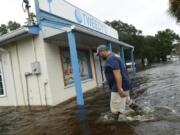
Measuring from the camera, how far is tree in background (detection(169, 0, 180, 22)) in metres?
9.23

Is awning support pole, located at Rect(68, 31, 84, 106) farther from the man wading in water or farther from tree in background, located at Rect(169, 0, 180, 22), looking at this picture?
tree in background, located at Rect(169, 0, 180, 22)

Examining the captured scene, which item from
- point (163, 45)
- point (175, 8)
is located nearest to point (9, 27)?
point (175, 8)

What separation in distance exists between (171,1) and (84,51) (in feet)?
21.5

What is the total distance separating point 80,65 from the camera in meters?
8.43

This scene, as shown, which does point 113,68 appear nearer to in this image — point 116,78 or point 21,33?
point 116,78

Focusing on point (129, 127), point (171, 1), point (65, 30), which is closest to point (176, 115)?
point (129, 127)

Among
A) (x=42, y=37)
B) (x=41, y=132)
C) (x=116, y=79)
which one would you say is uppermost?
(x=42, y=37)

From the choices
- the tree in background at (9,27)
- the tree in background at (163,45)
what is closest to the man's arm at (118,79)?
the tree in background at (9,27)

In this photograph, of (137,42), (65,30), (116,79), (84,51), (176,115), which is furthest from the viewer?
(137,42)

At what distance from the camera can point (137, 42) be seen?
39.9 m

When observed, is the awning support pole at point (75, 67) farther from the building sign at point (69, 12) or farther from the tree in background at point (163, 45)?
the tree in background at point (163, 45)

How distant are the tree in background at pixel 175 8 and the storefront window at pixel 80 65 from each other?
6.44 meters

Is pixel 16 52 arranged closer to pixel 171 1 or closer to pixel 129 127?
pixel 129 127

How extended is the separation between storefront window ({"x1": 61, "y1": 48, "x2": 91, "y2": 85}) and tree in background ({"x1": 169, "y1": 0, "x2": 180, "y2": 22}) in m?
6.44
